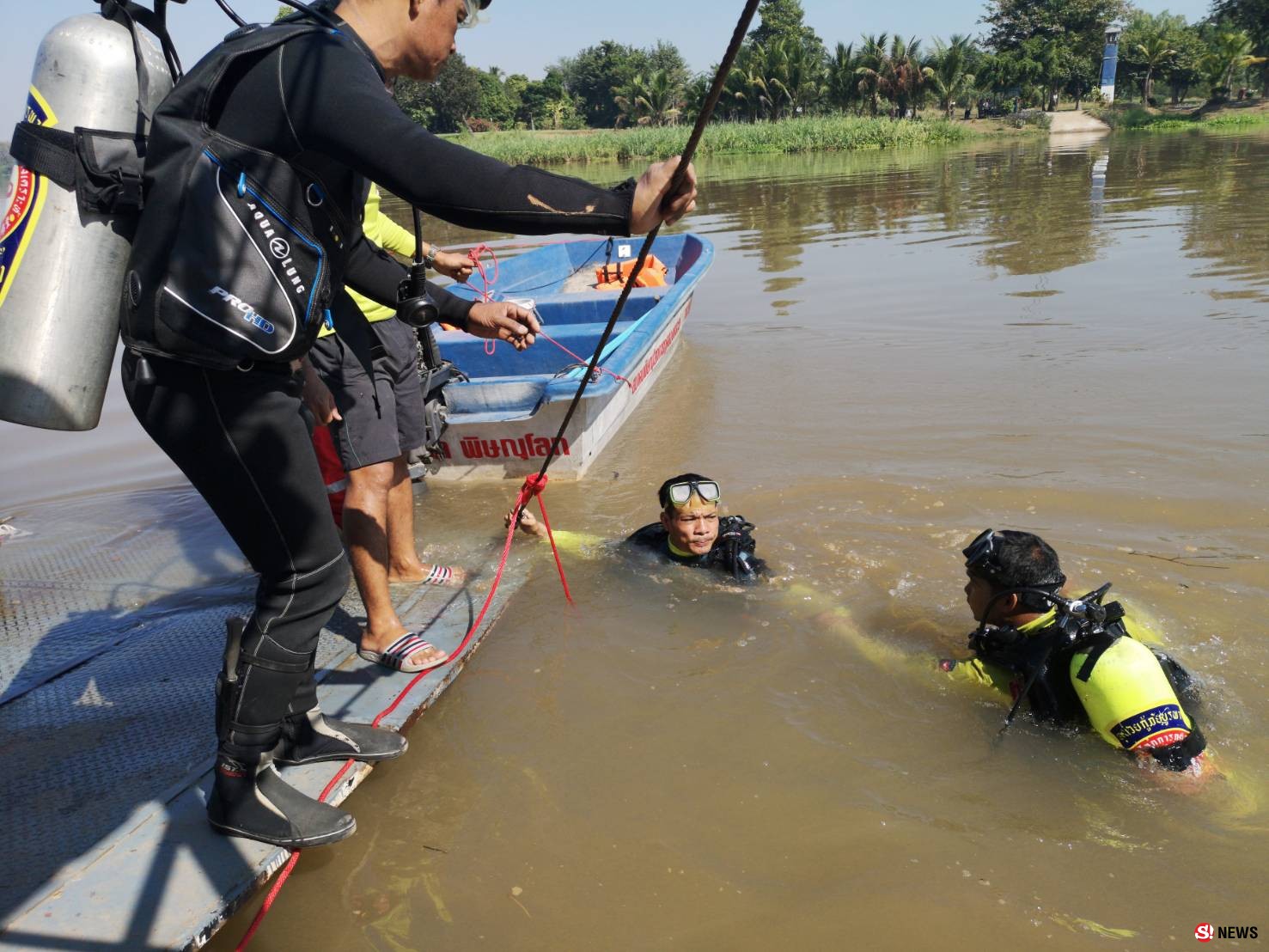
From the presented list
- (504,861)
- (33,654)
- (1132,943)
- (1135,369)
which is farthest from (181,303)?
(1135,369)

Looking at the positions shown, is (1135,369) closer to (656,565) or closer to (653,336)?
(653,336)

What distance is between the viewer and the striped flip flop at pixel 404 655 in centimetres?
324

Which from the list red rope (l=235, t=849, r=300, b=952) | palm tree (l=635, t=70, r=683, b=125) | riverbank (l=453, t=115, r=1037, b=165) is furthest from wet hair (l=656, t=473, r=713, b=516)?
palm tree (l=635, t=70, r=683, b=125)

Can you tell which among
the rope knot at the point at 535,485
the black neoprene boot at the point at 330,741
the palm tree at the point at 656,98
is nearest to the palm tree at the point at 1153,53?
the palm tree at the point at 656,98

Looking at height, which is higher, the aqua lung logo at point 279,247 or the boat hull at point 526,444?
the aqua lung logo at point 279,247

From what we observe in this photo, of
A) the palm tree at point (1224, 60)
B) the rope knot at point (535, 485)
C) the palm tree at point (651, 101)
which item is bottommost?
Result: the rope knot at point (535, 485)

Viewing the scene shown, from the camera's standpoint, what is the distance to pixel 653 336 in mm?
6980

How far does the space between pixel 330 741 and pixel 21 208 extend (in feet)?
5.43

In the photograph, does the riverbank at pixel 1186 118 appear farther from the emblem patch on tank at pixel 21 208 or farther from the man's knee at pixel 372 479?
the emblem patch on tank at pixel 21 208

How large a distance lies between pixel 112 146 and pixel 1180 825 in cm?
341

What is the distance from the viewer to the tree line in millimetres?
58688

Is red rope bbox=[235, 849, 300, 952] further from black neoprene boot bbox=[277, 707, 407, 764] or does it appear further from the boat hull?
the boat hull

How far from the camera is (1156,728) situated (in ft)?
8.84

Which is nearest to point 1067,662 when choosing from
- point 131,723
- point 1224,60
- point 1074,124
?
point 131,723
